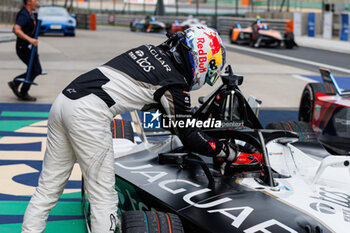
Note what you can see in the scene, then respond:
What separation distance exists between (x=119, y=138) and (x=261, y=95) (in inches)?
267

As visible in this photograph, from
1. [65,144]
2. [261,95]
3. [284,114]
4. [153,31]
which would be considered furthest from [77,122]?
[153,31]

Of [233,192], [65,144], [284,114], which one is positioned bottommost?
[284,114]

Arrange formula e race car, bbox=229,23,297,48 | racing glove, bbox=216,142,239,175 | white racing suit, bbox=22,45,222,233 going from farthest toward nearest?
formula e race car, bbox=229,23,297,48 → racing glove, bbox=216,142,239,175 → white racing suit, bbox=22,45,222,233

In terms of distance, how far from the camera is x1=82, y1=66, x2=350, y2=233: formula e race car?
3.34m

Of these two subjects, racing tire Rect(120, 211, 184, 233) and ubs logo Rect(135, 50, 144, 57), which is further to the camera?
ubs logo Rect(135, 50, 144, 57)

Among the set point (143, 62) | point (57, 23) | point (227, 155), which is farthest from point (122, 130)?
point (57, 23)

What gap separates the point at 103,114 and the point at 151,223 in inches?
28.6

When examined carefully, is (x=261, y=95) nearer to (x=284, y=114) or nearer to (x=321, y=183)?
(x=284, y=114)

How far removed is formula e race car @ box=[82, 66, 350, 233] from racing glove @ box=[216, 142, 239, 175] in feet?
0.08

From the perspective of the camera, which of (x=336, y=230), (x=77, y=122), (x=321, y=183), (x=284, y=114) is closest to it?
(x=336, y=230)

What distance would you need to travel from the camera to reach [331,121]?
6.40m

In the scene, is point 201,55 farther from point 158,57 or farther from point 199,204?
point 199,204

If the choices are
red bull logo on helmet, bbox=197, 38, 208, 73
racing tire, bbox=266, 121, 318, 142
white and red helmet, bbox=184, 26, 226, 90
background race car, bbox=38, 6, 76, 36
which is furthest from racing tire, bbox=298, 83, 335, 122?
background race car, bbox=38, 6, 76, 36

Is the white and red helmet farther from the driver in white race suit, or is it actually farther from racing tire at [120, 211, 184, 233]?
racing tire at [120, 211, 184, 233]
